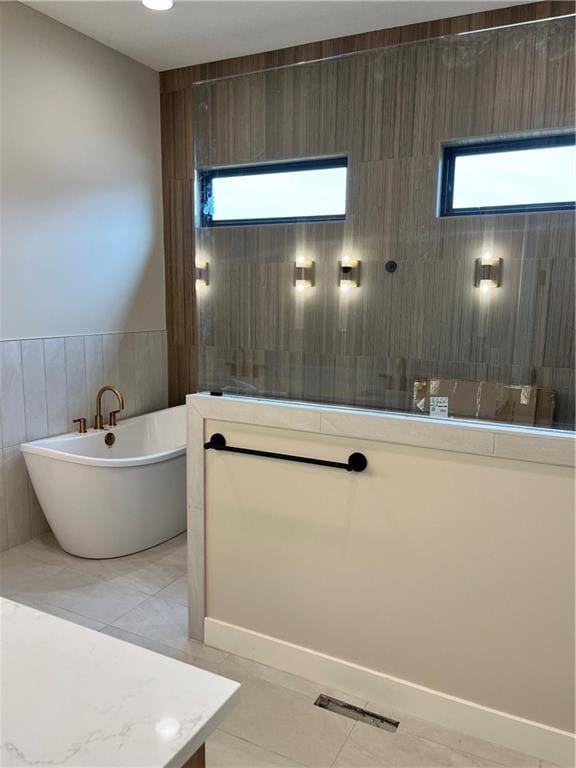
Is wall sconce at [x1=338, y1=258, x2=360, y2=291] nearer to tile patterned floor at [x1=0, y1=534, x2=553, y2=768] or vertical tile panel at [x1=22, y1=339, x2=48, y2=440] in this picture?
tile patterned floor at [x1=0, y1=534, x2=553, y2=768]

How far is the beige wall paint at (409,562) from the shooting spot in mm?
1720

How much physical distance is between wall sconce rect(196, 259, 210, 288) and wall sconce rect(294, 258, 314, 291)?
396 millimetres

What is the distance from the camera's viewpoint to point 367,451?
75.9 inches

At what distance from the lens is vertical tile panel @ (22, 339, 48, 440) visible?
Answer: 3277mm

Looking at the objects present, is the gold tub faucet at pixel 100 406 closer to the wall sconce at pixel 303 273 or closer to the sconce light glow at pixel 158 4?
the wall sconce at pixel 303 273

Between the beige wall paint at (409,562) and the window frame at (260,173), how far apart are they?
2.68ft

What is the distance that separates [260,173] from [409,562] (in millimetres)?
1543

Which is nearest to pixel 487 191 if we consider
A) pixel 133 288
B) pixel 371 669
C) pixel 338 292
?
pixel 338 292

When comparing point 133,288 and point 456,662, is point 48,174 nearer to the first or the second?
point 133,288

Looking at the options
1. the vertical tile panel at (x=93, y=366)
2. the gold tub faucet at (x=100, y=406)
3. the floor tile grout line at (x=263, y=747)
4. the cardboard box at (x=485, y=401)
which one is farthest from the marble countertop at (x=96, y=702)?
the vertical tile panel at (x=93, y=366)

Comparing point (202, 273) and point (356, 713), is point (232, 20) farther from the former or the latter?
point (356, 713)

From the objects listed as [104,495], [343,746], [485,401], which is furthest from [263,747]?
[104,495]

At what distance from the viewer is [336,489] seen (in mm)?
1991

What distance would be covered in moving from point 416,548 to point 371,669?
498 mm
